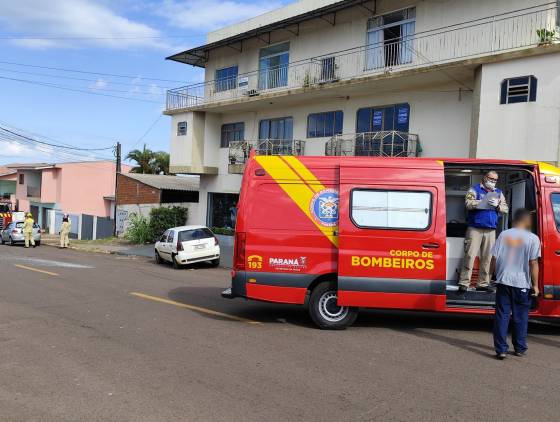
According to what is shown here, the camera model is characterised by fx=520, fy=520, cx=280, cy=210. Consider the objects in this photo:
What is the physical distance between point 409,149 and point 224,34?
13352mm

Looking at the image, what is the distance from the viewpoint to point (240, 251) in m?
7.56

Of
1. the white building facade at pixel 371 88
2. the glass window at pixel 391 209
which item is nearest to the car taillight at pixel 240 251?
the glass window at pixel 391 209

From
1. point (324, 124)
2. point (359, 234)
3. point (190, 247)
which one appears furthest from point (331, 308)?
point (324, 124)

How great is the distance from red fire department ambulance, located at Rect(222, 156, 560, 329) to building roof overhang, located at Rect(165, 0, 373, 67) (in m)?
13.0

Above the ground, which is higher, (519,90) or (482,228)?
(519,90)

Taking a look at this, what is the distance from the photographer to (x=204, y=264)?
61.2 feet

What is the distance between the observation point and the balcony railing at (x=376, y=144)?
57.4 ft

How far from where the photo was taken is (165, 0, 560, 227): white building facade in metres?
13.9

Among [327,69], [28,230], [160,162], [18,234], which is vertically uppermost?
[327,69]

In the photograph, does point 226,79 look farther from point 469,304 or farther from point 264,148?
point 469,304

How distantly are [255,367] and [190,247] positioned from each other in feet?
39.0

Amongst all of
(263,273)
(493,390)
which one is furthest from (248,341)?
(493,390)

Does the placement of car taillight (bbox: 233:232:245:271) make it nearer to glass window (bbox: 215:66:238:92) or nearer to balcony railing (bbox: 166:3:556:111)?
balcony railing (bbox: 166:3:556:111)

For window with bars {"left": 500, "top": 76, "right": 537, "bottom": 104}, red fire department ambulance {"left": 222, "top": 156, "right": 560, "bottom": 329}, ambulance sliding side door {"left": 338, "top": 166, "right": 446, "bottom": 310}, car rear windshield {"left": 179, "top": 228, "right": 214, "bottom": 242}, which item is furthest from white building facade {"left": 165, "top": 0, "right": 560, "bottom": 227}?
ambulance sliding side door {"left": 338, "top": 166, "right": 446, "bottom": 310}
